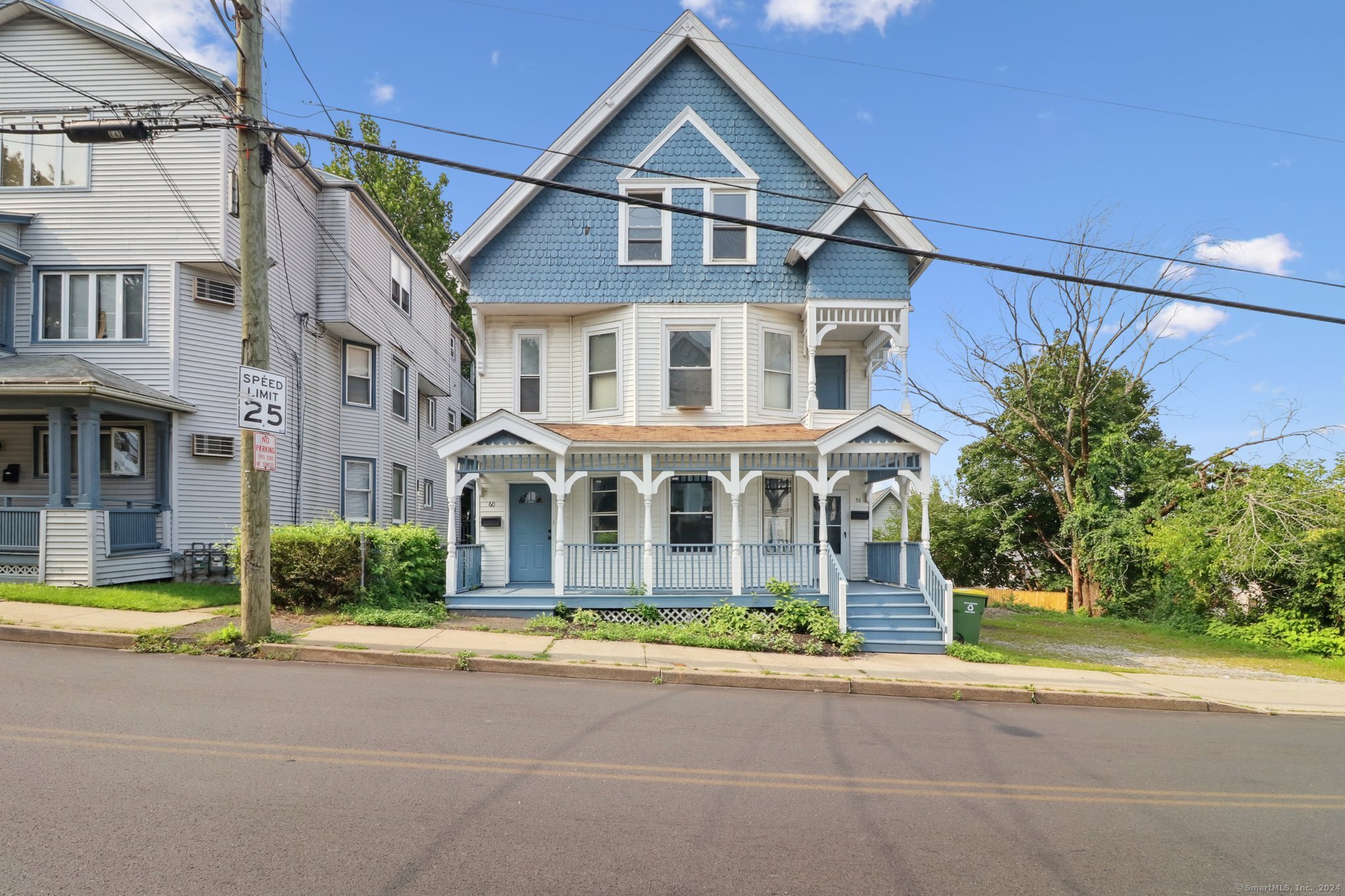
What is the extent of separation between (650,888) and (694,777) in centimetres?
183

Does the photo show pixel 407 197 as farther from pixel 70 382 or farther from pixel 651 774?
pixel 651 774

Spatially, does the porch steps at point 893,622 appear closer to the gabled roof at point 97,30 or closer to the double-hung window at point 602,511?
the double-hung window at point 602,511

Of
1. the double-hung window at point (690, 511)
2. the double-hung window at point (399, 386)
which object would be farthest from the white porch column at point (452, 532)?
the double-hung window at point (399, 386)

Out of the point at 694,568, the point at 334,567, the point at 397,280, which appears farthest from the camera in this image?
the point at 397,280

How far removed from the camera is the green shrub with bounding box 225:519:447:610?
1232cm

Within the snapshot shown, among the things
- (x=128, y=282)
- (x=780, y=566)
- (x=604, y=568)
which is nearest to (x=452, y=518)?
A: (x=604, y=568)

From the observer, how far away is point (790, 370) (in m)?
16.5

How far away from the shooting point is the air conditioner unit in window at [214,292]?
631 inches

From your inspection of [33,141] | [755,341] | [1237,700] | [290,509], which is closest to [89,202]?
[33,141]

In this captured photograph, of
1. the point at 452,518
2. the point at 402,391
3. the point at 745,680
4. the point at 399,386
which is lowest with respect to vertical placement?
the point at 745,680

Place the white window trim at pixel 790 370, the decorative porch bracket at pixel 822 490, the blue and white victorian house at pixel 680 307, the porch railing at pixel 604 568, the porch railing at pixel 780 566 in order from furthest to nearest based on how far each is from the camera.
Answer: the white window trim at pixel 790 370, the blue and white victorian house at pixel 680 307, the porch railing at pixel 780 566, the porch railing at pixel 604 568, the decorative porch bracket at pixel 822 490

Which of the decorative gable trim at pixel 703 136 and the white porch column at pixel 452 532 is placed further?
the decorative gable trim at pixel 703 136

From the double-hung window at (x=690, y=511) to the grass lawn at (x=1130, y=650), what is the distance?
5656 millimetres

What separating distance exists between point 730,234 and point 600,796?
13.1m
